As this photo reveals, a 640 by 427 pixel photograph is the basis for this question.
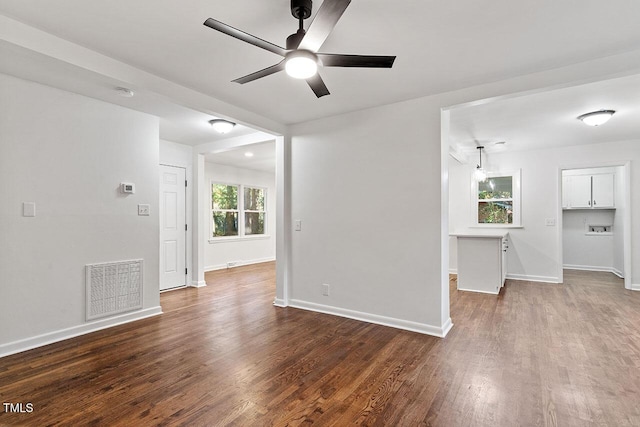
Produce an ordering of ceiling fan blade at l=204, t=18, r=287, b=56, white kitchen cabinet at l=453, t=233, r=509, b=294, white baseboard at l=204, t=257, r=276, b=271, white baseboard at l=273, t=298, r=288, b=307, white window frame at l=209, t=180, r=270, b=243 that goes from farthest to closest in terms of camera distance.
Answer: white window frame at l=209, t=180, r=270, b=243 → white baseboard at l=204, t=257, r=276, b=271 → white kitchen cabinet at l=453, t=233, r=509, b=294 → white baseboard at l=273, t=298, r=288, b=307 → ceiling fan blade at l=204, t=18, r=287, b=56

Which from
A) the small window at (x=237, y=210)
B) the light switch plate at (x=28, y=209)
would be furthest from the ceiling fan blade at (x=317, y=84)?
the small window at (x=237, y=210)

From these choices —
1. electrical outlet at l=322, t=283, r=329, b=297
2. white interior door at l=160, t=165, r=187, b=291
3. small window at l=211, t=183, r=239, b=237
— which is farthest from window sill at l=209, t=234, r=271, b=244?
electrical outlet at l=322, t=283, r=329, b=297

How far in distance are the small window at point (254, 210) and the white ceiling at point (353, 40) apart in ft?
16.6

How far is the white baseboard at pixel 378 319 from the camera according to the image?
3275mm

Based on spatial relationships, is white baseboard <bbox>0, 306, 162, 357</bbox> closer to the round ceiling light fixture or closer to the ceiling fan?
the ceiling fan

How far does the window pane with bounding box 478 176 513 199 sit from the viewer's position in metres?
6.42

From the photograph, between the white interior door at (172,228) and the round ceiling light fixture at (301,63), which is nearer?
the round ceiling light fixture at (301,63)

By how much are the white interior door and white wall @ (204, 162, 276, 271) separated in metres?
1.66

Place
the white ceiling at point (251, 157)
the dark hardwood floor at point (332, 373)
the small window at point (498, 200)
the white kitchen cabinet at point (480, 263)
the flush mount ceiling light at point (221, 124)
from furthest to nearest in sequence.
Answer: the small window at point (498, 200) → the white ceiling at point (251, 157) → the white kitchen cabinet at point (480, 263) → the flush mount ceiling light at point (221, 124) → the dark hardwood floor at point (332, 373)

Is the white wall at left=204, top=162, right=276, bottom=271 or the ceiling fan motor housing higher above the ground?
the ceiling fan motor housing

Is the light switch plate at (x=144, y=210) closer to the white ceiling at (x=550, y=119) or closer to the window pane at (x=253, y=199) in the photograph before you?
the white ceiling at (x=550, y=119)

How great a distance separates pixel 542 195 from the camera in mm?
6027

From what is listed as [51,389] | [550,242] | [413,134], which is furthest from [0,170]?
[550,242]

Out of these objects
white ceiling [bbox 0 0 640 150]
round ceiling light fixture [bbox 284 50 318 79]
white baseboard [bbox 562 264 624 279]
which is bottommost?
white baseboard [bbox 562 264 624 279]
